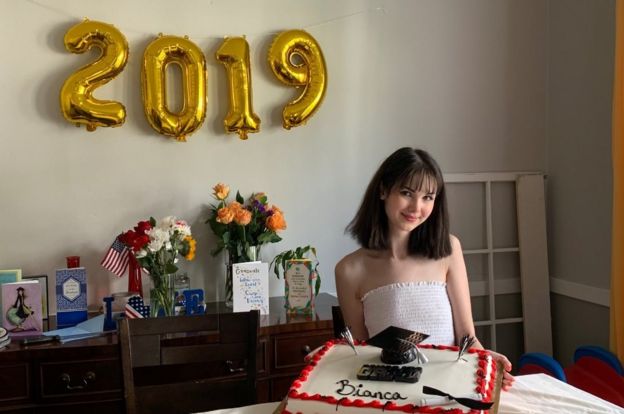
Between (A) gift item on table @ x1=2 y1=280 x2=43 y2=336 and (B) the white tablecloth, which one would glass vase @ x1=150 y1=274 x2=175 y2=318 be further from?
(B) the white tablecloth

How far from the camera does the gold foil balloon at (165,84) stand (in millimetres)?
2408

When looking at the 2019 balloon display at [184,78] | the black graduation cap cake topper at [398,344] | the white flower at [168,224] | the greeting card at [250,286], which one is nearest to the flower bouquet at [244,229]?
the greeting card at [250,286]

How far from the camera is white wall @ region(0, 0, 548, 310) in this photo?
2.35 m

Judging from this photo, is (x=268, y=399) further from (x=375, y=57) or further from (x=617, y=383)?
(x=375, y=57)

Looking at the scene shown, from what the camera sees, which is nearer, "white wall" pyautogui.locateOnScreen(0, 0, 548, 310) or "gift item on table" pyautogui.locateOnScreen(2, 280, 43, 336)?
"gift item on table" pyautogui.locateOnScreen(2, 280, 43, 336)

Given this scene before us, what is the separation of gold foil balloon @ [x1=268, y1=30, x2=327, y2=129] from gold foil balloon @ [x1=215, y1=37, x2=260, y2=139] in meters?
0.13

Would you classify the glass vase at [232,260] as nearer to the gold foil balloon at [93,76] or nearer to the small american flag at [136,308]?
the small american flag at [136,308]

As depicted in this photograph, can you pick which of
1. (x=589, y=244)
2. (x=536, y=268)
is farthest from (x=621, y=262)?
(x=536, y=268)

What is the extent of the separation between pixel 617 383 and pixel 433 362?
150cm

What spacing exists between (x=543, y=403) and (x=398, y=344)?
0.38 m

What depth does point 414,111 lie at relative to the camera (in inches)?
112

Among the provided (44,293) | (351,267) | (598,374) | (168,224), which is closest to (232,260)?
(168,224)

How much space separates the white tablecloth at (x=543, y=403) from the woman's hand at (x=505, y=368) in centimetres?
1

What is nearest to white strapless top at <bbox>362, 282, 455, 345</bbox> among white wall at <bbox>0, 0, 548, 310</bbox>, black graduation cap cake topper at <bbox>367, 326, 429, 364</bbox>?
black graduation cap cake topper at <bbox>367, 326, 429, 364</bbox>
